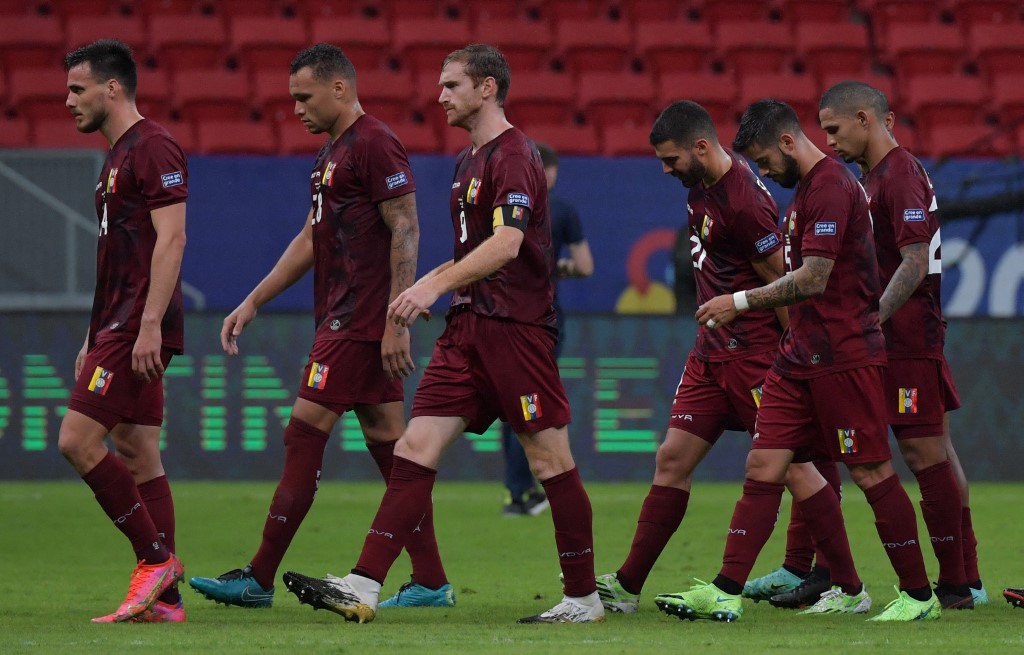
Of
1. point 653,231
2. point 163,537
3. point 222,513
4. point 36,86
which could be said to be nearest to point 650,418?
point 653,231

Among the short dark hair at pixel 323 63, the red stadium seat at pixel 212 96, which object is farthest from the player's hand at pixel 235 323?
the red stadium seat at pixel 212 96

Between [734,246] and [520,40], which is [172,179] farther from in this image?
[520,40]

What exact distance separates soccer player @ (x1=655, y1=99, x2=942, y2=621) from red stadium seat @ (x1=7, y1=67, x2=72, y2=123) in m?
10.9

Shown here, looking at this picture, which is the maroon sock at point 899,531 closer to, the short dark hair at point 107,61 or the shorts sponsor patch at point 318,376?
the shorts sponsor patch at point 318,376

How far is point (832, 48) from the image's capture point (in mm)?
17062

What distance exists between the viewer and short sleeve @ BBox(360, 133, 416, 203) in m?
6.36

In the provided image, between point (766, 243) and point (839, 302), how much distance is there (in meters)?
0.42

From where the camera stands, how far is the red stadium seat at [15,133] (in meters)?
15.3

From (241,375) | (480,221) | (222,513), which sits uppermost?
(480,221)

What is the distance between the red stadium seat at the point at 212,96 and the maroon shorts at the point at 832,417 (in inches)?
418

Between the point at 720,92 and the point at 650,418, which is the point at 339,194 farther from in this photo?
the point at 720,92

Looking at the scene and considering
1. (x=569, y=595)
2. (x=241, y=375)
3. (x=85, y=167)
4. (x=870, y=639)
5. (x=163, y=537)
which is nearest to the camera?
(x=870, y=639)

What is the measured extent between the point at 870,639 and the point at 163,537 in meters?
2.76

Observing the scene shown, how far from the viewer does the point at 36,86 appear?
52.4ft
